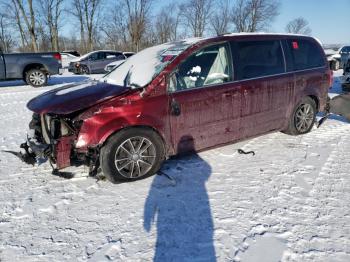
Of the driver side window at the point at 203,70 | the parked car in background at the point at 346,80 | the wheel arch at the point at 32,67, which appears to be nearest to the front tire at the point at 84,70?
the wheel arch at the point at 32,67

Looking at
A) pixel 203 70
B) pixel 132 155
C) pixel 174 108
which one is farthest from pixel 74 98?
pixel 203 70

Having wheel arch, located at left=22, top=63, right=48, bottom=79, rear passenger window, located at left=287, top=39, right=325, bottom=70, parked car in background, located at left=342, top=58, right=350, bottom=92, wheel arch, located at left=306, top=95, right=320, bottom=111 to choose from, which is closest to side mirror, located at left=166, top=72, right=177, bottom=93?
rear passenger window, located at left=287, top=39, right=325, bottom=70

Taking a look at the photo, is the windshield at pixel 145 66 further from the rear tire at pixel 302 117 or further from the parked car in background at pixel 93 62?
the parked car in background at pixel 93 62

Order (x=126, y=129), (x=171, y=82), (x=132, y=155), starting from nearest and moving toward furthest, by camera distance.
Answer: (x=126, y=129) < (x=132, y=155) < (x=171, y=82)

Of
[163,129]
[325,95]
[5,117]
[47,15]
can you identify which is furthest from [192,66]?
[47,15]

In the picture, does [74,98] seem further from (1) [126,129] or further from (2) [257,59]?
(2) [257,59]

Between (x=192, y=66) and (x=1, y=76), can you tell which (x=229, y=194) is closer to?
(x=192, y=66)

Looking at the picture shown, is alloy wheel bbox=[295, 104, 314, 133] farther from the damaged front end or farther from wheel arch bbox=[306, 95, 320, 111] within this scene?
the damaged front end

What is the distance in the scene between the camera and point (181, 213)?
3090 millimetres

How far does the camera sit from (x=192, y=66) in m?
4.02

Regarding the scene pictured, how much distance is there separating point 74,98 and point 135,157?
1.02 m

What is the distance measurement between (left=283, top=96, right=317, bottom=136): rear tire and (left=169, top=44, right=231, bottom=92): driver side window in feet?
5.64

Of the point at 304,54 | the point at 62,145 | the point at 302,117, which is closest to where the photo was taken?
the point at 62,145

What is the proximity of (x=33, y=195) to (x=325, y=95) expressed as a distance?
507 centimetres
